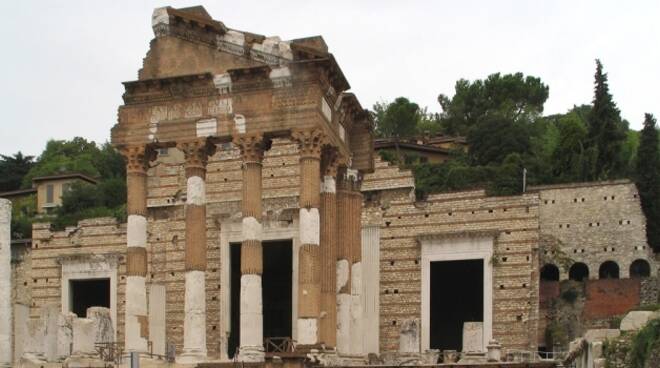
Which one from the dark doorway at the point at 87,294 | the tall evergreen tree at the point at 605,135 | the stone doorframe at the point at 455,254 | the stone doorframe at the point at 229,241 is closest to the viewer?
the stone doorframe at the point at 455,254

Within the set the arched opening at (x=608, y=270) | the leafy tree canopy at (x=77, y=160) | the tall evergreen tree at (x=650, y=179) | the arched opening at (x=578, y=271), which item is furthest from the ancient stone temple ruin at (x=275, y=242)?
the leafy tree canopy at (x=77, y=160)

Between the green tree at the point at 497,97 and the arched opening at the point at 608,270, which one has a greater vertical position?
the green tree at the point at 497,97

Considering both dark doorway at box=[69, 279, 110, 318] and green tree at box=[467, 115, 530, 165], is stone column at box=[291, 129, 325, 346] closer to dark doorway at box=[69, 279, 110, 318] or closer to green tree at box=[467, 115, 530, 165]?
dark doorway at box=[69, 279, 110, 318]

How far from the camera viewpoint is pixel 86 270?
41062mm

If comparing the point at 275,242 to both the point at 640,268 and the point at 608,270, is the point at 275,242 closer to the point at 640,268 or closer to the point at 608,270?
the point at 608,270

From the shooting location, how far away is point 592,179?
1932 inches

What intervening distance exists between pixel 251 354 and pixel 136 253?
15.1ft

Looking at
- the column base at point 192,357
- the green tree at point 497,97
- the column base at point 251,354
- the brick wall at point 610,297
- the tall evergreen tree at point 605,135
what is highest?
the green tree at point 497,97

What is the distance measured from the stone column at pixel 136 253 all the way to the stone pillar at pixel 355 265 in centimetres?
598

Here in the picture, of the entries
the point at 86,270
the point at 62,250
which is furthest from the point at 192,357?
the point at 62,250

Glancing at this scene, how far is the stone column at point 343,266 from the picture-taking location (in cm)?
2933

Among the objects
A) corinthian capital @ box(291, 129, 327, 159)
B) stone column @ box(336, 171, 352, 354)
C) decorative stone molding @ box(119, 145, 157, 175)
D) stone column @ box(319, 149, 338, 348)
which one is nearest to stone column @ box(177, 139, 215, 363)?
decorative stone molding @ box(119, 145, 157, 175)

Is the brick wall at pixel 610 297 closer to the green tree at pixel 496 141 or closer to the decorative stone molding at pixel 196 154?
the decorative stone molding at pixel 196 154

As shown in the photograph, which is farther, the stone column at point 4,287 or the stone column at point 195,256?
the stone column at point 195,256
